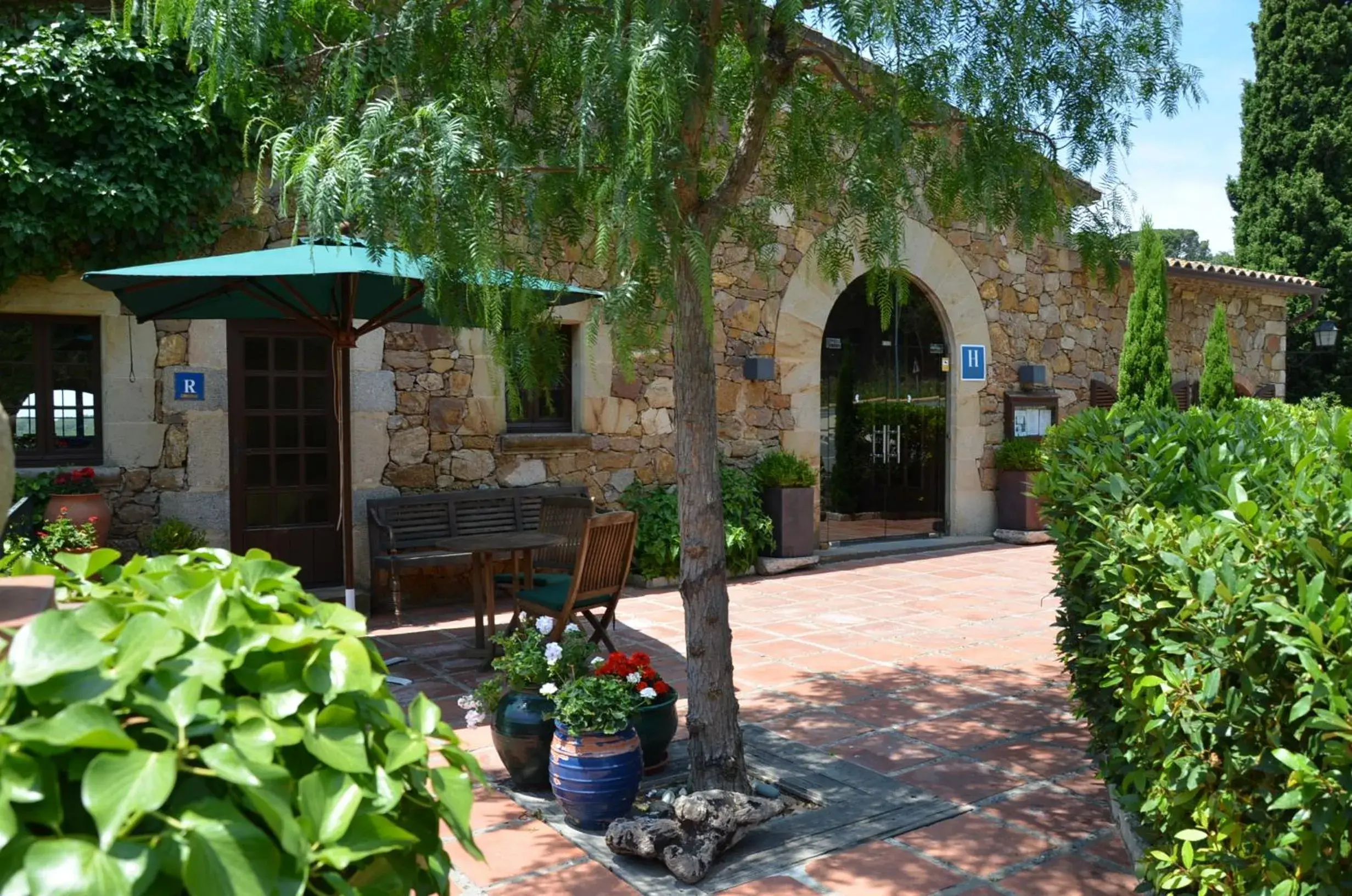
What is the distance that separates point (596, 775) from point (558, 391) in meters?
5.48

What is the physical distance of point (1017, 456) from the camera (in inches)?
439

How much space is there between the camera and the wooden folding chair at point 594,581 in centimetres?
542

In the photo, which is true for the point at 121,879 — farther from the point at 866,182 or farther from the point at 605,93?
the point at 866,182

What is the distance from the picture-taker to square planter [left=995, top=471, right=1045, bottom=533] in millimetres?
11055

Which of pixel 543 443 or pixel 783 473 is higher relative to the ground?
pixel 543 443

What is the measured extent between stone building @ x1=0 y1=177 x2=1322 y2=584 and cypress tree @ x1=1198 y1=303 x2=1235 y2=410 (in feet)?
1.69

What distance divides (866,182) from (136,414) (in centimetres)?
550

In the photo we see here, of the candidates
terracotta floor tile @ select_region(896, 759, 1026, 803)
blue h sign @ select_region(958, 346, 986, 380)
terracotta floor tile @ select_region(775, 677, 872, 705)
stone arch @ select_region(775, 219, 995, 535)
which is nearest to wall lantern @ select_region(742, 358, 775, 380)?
stone arch @ select_region(775, 219, 995, 535)

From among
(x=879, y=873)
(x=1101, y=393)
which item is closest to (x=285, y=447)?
(x=879, y=873)

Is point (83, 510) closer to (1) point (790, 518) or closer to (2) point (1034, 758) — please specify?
(1) point (790, 518)

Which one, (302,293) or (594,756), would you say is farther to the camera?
(302,293)

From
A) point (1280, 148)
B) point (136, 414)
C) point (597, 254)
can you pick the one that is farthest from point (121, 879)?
point (1280, 148)

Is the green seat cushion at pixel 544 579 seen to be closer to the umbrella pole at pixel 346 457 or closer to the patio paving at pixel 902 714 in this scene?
the patio paving at pixel 902 714

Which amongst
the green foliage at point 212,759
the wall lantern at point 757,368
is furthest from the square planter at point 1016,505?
the green foliage at point 212,759
